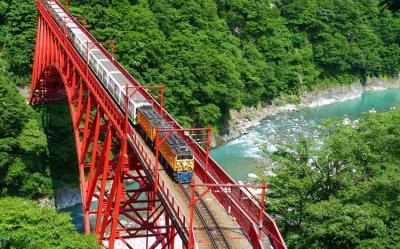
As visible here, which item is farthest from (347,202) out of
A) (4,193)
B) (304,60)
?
(304,60)

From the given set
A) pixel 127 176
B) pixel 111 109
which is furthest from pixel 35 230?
pixel 111 109

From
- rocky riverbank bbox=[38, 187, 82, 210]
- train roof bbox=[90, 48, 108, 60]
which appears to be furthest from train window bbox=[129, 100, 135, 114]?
rocky riverbank bbox=[38, 187, 82, 210]

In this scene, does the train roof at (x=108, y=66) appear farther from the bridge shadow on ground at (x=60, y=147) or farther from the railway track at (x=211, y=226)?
the railway track at (x=211, y=226)

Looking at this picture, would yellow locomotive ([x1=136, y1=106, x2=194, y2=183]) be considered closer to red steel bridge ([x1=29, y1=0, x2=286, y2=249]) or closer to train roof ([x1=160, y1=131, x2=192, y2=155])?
train roof ([x1=160, y1=131, x2=192, y2=155])

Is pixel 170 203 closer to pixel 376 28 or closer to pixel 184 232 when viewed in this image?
pixel 184 232

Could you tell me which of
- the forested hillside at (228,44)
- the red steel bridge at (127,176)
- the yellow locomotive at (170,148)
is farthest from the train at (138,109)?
the forested hillside at (228,44)

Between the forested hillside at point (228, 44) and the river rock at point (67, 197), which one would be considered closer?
the river rock at point (67, 197)
